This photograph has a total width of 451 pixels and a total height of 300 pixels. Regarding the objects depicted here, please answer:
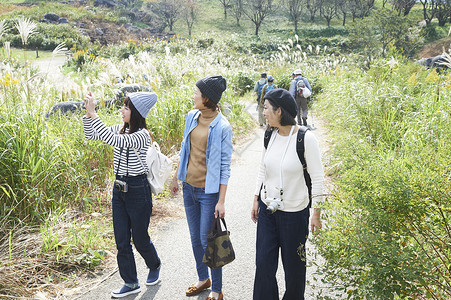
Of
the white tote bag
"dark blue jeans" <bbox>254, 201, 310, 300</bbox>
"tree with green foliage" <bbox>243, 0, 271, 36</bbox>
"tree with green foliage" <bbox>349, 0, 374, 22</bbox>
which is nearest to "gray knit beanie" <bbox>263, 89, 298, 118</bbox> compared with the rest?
"dark blue jeans" <bbox>254, 201, 310, 300</bbox>

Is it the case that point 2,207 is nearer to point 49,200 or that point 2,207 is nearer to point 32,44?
point 49,200

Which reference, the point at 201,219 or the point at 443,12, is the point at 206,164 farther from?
the point at 443,12

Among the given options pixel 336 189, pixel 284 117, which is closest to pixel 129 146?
pixel 284 117

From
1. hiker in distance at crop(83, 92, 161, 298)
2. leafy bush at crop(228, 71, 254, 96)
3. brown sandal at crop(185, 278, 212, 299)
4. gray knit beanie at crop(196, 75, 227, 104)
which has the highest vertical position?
gray knit beanie at crop(196, 75, 227, 104)

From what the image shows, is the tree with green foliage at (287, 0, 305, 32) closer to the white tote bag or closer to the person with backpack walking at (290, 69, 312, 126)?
the person with backpack walking at (290, 69, 312, 126)

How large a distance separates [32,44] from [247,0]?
40947 millimetres

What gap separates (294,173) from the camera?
305 cm

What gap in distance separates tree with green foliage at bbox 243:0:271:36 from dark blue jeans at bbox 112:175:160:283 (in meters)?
59.1

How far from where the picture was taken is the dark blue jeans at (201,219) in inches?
138

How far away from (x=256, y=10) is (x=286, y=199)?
213ft

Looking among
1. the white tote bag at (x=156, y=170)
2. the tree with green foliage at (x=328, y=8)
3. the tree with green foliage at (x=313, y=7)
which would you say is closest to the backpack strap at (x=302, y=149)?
the white tote bag at (x=156, y=170)

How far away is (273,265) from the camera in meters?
3.11

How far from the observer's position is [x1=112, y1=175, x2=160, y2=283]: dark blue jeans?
3.62 metres

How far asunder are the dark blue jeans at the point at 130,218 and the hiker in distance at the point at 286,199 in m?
1.09
